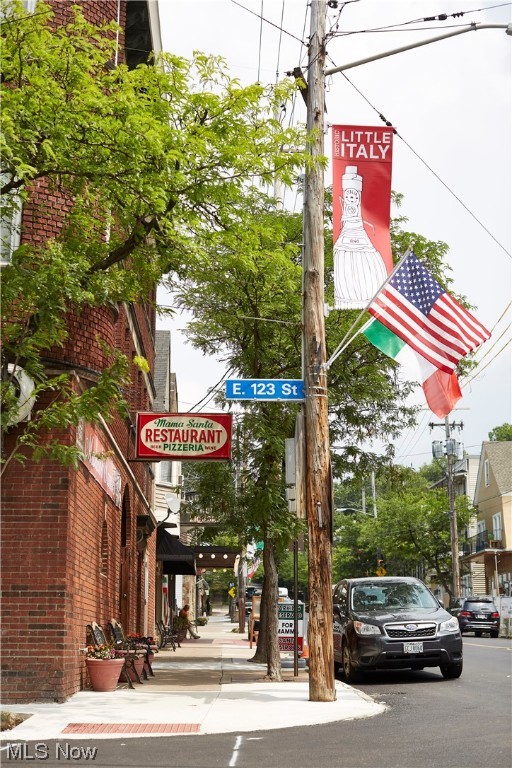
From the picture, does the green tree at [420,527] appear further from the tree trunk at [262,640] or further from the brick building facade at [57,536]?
the brick building facade at [57,536]

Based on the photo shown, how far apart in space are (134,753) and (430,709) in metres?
4.65

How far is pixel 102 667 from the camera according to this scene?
13117mm

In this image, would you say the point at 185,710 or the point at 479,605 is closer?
the point at 185,710

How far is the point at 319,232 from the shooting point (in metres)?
13.2

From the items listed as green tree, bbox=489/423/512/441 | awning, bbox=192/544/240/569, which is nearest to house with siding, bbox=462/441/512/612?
awning, bbox=192/544/240/569

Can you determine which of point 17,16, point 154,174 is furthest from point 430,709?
point 17,16

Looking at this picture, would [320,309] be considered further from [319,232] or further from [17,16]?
[17,16]

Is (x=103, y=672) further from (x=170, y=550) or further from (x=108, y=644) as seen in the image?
(x=170, y=550)

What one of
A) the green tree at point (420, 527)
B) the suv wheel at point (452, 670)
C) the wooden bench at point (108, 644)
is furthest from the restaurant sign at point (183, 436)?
the green tree at point (420, 527)

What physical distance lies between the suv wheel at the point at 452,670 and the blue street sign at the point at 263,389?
240 inches

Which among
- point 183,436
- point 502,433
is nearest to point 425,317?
point 183,436

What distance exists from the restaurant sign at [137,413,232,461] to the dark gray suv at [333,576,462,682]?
3644 mm

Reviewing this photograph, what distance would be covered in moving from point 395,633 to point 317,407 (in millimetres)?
4546

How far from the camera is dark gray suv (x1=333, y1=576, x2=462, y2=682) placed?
1500 cm
